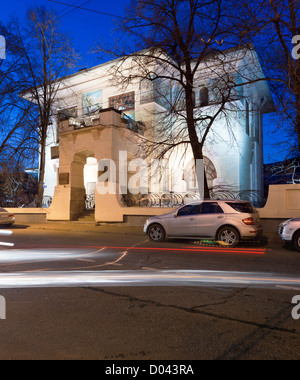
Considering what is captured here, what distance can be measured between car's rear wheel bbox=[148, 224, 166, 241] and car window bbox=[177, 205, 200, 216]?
966 mm

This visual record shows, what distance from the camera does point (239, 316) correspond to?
4.11m

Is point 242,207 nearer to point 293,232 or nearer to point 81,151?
point 293,232

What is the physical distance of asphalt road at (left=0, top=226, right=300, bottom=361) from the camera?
3.22 m

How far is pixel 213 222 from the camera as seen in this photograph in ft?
35.2

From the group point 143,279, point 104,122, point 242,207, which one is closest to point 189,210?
point 242,207

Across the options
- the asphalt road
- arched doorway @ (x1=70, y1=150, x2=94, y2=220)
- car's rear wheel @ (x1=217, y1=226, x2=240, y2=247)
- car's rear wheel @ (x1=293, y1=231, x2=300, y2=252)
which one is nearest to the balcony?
arched doorway @ (x1=70, y1=150, x2=94, y2=220)

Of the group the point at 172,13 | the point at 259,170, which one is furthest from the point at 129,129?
the point at 259,170

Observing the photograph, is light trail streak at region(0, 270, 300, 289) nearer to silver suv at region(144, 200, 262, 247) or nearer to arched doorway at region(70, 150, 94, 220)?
silver suv at region(144, 200, 262, 247)

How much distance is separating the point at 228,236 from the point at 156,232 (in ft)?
9.43

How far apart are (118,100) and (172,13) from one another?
1088 centimetres
